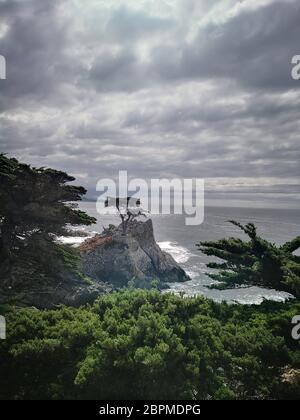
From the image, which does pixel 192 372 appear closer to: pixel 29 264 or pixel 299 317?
pixel 299 317

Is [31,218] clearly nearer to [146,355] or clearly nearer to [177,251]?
[146,355]

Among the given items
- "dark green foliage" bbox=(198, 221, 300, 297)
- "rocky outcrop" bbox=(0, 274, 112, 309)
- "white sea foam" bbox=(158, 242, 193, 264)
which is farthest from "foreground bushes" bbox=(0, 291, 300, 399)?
"white sea foam" bbox=(158, 242, 193, 264)

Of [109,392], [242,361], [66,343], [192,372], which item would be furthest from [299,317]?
[66,343]

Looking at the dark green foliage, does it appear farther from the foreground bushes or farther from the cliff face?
the cliff face

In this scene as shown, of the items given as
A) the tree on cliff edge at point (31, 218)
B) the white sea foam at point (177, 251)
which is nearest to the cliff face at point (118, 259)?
the white sea foam at point (177, 251)

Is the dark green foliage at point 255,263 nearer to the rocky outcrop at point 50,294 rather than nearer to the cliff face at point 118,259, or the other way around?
the rocky outcrop at point 50,294

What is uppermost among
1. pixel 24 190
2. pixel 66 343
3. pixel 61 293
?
pixel 24 190
